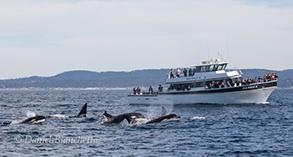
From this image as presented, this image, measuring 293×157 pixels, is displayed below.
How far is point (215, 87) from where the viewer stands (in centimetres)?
5528

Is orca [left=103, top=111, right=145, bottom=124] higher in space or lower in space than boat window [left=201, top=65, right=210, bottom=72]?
lower

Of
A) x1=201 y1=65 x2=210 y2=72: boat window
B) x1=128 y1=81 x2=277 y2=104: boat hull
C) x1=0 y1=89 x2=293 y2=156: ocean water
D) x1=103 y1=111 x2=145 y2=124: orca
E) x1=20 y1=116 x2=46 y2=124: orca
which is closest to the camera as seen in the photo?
x1=0 y1=89 x2=293 y2=156: ocean water

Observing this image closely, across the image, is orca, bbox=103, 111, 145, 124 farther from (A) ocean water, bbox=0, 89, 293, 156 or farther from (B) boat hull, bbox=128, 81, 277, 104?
(B) boat hull, bbox=128, 81, 277, 104

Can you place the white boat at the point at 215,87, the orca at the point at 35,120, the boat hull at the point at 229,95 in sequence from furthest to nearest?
the white boat at the point at 215,87, the boat hull at the point at 229,95, the orca at the point at 35,120

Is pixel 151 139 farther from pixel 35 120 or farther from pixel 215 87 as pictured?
pixel 215 87

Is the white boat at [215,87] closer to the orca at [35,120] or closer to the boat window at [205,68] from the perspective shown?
the boat window at [205,68]

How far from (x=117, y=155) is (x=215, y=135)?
345 inches

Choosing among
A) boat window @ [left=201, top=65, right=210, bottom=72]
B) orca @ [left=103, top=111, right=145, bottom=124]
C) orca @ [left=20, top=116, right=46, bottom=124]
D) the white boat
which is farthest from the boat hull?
orca @ [left=20, top=116, right=46, bottom=124]

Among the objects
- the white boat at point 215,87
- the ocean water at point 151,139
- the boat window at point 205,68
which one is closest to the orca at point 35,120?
the ocean water at point 151,139

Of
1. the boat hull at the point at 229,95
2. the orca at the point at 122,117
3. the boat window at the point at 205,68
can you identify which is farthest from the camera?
the boat window at the point at 205,68

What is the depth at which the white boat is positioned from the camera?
2115 inches

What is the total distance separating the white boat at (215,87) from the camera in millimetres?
53719

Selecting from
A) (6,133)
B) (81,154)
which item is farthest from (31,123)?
(81,154)

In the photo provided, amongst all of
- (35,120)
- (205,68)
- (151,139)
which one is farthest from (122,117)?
(205,68)
